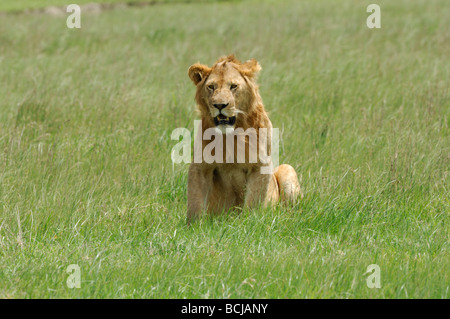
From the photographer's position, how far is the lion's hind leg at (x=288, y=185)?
531 centimetres

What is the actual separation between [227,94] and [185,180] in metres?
1.25

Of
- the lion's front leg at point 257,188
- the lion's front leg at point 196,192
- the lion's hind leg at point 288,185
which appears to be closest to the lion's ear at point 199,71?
the lion's front leg at point 196,192

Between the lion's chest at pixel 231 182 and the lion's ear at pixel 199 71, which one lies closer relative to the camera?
the lion's ear at pixel 199 71

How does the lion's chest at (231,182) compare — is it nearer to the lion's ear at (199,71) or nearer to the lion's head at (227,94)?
the lion's head at (227,94)

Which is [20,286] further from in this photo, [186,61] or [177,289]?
[186,61]

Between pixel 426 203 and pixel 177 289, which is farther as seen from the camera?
pixel 426 203

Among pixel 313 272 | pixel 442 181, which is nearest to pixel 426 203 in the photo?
pixel 442 181

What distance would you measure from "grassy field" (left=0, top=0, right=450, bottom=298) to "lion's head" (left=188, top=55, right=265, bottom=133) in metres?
0.70

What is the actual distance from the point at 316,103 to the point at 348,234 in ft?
11.5

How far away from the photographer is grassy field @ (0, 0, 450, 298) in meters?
3.92

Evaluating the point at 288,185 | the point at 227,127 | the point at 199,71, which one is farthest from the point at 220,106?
the point at 288,185

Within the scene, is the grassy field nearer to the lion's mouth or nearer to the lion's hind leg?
the lion's hind leg

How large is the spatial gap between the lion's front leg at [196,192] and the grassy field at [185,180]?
16 cm
